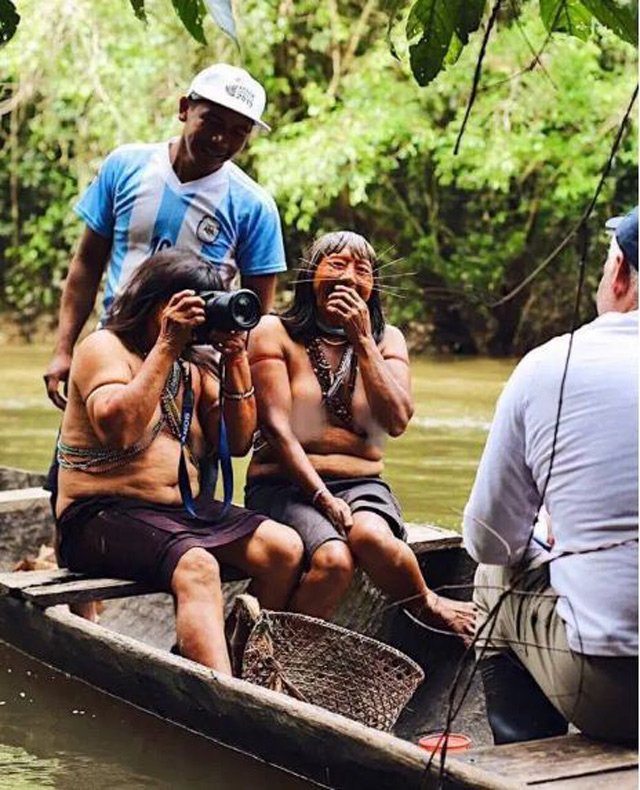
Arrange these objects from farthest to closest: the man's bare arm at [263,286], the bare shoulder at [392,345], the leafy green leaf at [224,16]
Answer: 1. the man's bare arm at [263,286]
2. the bare shoulder at [392,345]
3. the leafy green leaf at [224,16]

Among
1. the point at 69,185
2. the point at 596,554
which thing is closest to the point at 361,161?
the point at 69,185

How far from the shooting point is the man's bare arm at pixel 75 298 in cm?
463

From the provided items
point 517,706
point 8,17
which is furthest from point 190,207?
point 8,17

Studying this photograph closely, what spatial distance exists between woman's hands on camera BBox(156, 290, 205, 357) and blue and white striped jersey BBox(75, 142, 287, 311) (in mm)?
470

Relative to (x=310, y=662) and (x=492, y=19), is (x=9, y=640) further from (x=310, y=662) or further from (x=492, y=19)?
(x=492, y=19)

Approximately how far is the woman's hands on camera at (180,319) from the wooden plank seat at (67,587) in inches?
23.7

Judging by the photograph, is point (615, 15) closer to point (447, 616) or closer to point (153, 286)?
point (153, 286)

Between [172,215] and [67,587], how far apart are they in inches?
40.6

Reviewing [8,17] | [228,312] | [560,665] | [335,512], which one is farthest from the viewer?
[335,512]

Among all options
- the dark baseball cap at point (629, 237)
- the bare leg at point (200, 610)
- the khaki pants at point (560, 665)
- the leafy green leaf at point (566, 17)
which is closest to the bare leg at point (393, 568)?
the bare leg at point (200, 610)

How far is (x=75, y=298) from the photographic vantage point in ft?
15.3

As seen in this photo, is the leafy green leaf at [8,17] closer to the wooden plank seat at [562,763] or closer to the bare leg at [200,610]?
the wooden plank seat at [562,763]

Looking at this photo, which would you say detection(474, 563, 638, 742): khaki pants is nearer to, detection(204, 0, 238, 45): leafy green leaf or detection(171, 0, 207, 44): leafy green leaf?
detection(171, 0, 207, 44): leafy green leaf

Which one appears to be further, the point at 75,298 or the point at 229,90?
the point at 75,298
